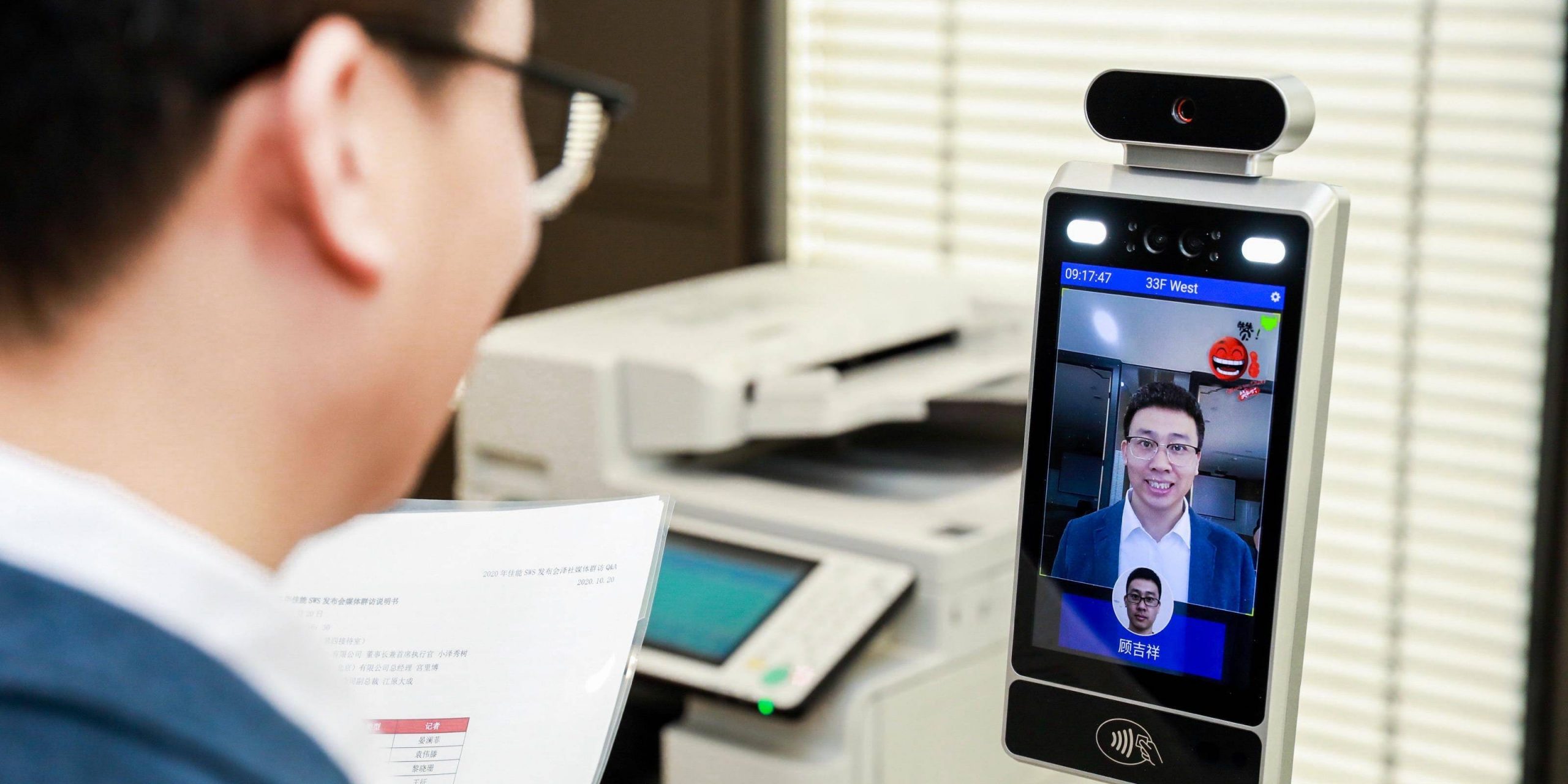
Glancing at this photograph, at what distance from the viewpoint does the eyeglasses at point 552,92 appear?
390 mm

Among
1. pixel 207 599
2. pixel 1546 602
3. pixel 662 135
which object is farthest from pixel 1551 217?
pixel 207 599

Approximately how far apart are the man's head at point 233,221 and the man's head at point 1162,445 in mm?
353

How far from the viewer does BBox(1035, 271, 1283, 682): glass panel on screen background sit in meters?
0.66

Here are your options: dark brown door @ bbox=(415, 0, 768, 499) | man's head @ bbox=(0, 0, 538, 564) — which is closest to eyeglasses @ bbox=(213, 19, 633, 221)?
man's head @ bbox=(0, 0, 538, 564)

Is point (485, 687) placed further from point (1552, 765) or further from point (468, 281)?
point (1552, 765)

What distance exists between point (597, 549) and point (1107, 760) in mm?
267

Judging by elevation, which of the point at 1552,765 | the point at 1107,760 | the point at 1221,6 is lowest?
the point at 1552,765

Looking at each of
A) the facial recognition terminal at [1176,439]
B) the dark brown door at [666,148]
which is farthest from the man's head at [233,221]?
the dark brown door at [666,148]

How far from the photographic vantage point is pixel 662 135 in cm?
254

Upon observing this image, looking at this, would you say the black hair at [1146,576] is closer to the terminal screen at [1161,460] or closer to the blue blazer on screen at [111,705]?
the terminal screen at [1161,460]

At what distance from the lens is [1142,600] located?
69 cm

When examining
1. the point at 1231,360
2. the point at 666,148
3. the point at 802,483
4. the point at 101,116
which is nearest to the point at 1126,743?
the point at 1231,360

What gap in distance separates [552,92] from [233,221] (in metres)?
0.12

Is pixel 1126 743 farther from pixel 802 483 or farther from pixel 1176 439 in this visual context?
pixel 802 483
